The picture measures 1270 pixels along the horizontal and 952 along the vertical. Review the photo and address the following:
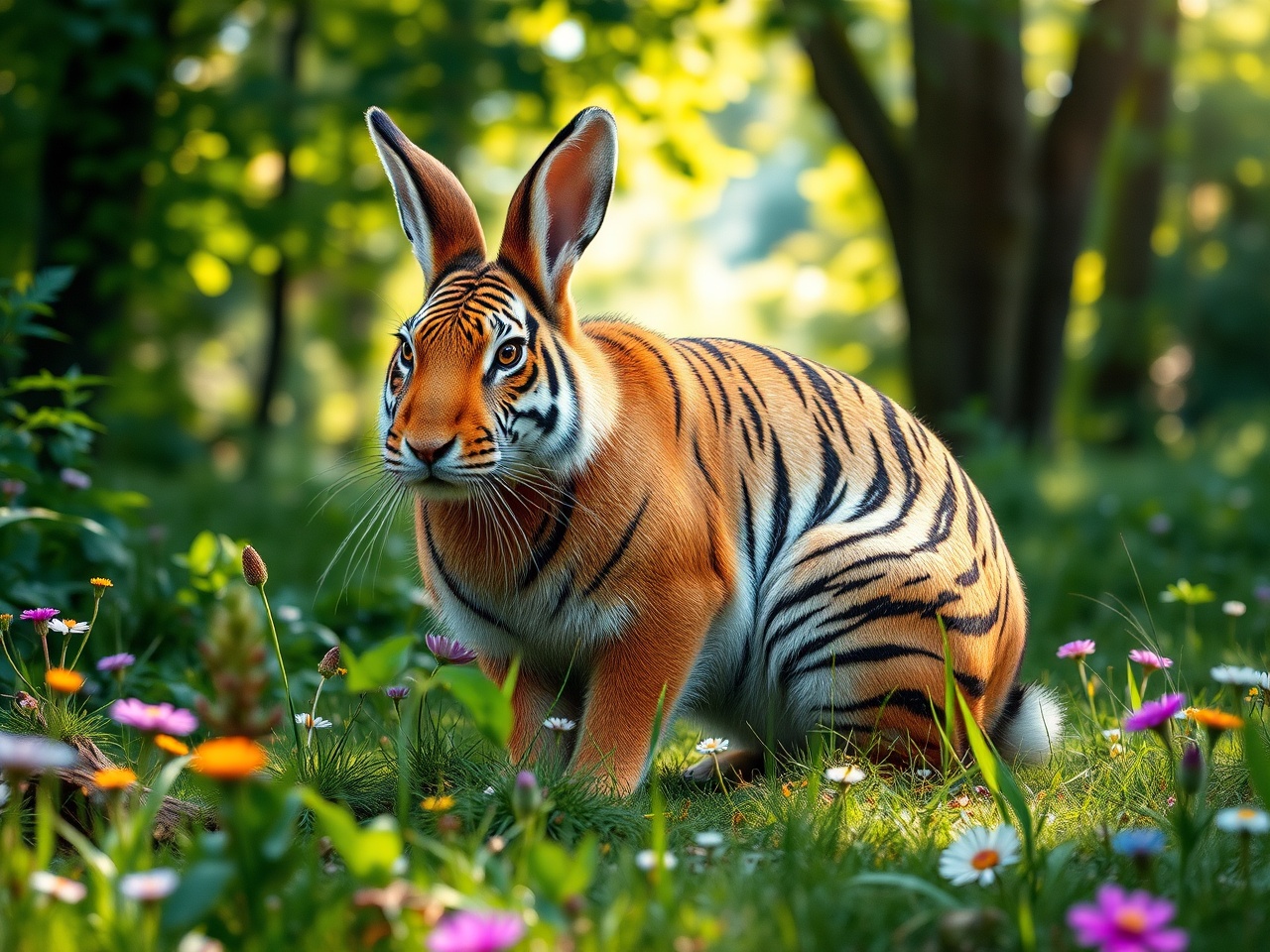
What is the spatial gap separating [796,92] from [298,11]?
8.60 metres

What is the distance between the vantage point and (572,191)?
11.5 ft

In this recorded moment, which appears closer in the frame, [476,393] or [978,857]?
[978,857]

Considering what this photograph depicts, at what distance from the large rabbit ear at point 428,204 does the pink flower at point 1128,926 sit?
245 cm

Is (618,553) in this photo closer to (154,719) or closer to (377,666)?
(377,666)

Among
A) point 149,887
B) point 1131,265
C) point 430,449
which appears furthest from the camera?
point 1131,265

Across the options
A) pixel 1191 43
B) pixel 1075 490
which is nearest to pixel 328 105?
pixel 1075 490

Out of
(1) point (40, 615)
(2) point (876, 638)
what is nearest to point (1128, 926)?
(2) point (876, 638)

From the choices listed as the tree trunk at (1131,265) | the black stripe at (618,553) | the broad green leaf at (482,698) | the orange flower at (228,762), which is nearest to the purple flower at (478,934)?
the orange flower at (228,762)

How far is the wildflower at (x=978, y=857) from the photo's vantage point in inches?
86.8

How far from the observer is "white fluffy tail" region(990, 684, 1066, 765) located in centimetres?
371

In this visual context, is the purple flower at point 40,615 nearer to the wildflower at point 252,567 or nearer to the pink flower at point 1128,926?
the wildflower at point 252,567

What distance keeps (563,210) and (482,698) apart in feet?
5.79

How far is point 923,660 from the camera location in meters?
3.48

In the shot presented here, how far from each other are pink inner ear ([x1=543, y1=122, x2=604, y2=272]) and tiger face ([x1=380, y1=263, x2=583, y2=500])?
22 centimetres
